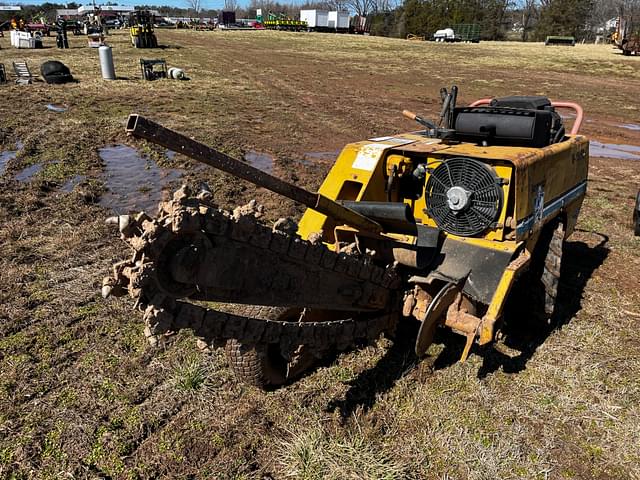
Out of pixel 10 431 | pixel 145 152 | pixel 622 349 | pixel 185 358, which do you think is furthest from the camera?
pixel 145 152

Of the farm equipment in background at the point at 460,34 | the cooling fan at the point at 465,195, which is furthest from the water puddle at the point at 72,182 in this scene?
the farm equipment in background at the point at 460,34

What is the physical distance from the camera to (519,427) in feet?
A: 11.9

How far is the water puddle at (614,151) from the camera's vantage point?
12117mm

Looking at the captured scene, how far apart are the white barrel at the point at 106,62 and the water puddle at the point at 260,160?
1268cm

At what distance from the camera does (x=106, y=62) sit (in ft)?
68.1

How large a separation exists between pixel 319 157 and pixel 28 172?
5.49 m

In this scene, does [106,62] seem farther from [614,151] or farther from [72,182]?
[614,151]

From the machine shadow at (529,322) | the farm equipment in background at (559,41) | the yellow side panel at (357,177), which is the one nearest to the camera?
the yellow side panel at (357,177)

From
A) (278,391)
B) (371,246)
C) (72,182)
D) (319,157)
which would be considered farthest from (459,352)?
(319,157)

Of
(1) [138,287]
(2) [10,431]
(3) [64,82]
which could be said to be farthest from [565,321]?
(3) [64,82]

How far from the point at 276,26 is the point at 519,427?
227ft

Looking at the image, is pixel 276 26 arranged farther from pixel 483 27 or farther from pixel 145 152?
pixel 145 152

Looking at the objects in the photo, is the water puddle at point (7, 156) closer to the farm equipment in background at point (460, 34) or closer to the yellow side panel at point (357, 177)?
the yellow side panel at point (357, 177)

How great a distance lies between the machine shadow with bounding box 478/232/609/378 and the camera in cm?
437
